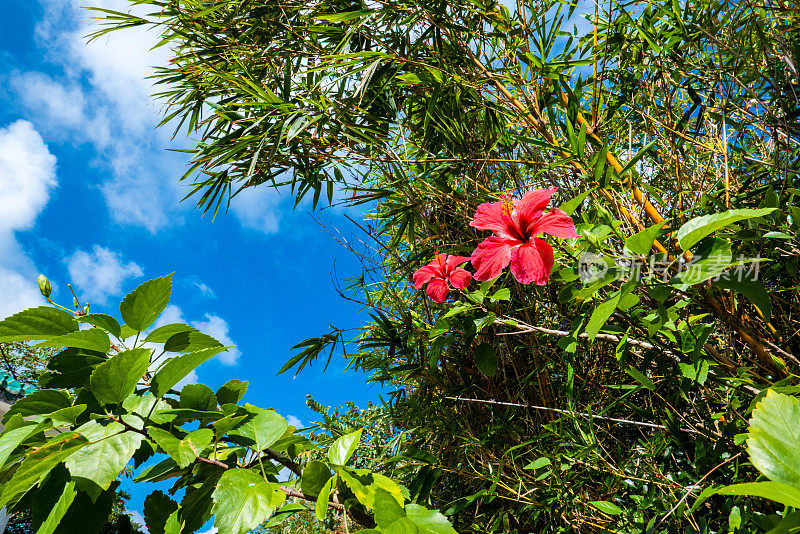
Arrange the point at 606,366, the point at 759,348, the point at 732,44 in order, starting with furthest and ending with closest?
the point at 606,366
the point at 732,44
the point at 759,348

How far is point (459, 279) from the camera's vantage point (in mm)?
1259

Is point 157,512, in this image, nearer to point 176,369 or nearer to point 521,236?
point 176,369

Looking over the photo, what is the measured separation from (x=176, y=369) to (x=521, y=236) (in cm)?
78

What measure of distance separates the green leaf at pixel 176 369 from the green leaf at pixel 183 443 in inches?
2.2

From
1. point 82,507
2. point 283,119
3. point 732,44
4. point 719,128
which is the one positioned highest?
point 732,44

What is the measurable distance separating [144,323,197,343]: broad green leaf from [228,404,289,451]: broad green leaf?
14 cm

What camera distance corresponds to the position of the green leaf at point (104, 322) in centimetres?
56

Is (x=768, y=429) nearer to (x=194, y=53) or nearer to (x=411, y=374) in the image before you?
(x=411, y=374)

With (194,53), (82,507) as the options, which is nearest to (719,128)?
(82,507)

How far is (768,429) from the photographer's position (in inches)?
19.2

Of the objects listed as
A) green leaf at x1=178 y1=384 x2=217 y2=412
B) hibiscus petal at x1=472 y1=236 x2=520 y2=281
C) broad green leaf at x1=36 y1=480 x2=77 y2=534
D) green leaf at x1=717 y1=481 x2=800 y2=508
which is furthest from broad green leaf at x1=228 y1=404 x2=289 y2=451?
hibiscus petal at x1=472 y1=236 x2=520 y2=281

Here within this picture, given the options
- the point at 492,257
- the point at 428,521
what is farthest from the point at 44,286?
the point at 492,257

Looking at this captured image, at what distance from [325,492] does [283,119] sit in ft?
5.15

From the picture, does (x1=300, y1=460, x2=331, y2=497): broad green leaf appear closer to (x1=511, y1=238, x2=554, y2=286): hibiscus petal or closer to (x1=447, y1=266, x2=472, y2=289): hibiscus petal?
(x1=511, y1=238, x2=554, y2=286): hibiscus petal
